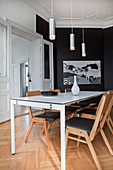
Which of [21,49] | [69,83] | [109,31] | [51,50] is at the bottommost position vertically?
[69,83]

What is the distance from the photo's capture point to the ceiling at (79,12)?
175 inches

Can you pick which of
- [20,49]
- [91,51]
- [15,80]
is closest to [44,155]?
[91,51]

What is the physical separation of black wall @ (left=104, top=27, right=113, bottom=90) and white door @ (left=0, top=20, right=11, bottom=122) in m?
4.04

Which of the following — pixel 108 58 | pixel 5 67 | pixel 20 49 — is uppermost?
pixel 20 49

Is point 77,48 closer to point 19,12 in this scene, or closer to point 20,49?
point 19,12

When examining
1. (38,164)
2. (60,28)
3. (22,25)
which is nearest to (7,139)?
(38,164)

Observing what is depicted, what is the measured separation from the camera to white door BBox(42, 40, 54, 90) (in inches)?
197

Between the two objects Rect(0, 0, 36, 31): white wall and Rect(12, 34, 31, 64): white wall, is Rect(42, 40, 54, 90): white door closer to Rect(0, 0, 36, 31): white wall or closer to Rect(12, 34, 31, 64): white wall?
Rect(0, 0, 36, 31): white wall

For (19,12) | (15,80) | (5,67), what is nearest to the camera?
(5,67)

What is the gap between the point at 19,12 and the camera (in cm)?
398

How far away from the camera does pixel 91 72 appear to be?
5688 mm

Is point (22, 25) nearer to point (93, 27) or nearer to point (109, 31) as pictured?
point (93, 27)

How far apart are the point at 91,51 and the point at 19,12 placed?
3.21m

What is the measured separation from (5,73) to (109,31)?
4624 millimetres
